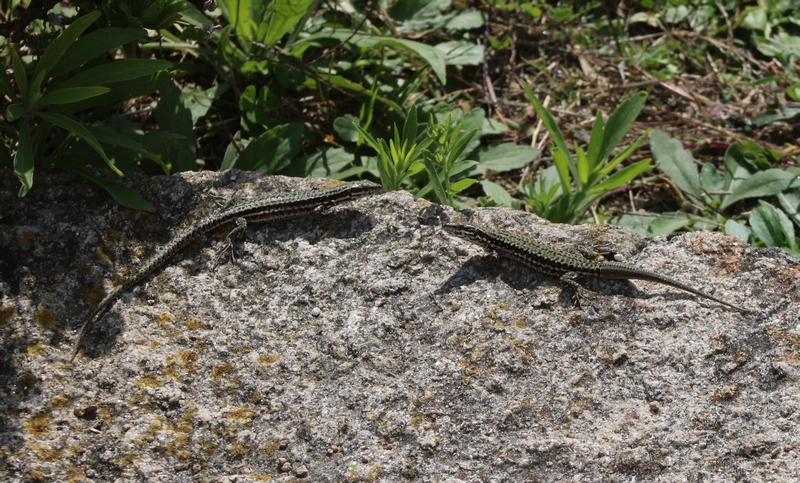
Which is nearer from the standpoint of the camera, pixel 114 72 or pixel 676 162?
pixel 114 72

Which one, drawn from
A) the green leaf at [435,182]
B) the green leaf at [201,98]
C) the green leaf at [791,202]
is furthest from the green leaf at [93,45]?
the green leaf at [791,202]

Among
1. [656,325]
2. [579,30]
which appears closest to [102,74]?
[656,325]

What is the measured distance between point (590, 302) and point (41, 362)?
3.21 metres

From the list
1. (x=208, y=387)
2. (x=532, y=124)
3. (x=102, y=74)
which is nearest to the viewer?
(x=208, y=387)

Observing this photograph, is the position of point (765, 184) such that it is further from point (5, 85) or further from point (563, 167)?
point (5, 85)

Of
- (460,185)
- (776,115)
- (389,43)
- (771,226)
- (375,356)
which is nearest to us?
(375,356)

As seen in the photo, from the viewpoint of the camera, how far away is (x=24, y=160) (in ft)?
14.4

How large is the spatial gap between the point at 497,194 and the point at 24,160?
3.70 m

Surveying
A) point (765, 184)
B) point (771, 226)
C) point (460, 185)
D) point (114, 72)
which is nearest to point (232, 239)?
point (114, 72)

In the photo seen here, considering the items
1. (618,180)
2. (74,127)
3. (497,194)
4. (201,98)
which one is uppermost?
(74,127)

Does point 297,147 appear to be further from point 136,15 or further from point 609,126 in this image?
point 609,126

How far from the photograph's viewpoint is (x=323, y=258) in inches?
187

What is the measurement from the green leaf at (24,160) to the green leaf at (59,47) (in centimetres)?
29

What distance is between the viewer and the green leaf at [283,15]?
6445 mm
